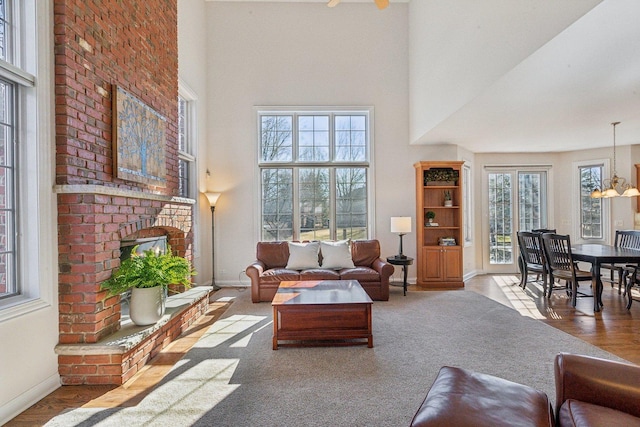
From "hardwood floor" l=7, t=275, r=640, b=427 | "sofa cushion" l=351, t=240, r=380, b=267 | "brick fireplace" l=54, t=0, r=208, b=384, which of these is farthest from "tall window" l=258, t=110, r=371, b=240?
"brick fireplace" l=54, t=0, r=208, b=384

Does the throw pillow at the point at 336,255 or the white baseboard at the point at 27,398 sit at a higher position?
the throw pillow at the point at 336,255

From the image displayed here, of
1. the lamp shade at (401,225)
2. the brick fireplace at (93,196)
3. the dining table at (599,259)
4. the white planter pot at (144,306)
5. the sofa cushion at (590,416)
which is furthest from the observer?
the lamp shade at (401,225)

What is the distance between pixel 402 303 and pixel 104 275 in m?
3.70

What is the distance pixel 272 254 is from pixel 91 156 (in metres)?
3.19

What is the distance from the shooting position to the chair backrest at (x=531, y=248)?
17.4ft

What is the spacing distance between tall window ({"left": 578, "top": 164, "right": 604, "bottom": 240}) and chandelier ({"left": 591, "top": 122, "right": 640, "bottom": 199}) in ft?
0.66

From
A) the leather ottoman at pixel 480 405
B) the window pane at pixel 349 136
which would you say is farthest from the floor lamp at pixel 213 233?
the leather ottoman at pixel 480 405

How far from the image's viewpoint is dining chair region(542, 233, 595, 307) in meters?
4.67

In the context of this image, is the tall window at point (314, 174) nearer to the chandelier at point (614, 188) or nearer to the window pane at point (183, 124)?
the window pane at point (183, 124)

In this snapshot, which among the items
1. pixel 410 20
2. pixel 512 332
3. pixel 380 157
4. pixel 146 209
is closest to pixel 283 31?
pixel 410 20

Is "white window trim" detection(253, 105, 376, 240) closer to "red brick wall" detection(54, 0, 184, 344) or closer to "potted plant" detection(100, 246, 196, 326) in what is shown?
"red brick wall" detection(54, 0, 184, 344)

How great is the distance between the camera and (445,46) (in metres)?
4.64

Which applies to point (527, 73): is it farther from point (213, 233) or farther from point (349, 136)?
point (213, 233)

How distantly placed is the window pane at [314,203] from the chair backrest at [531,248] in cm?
326
